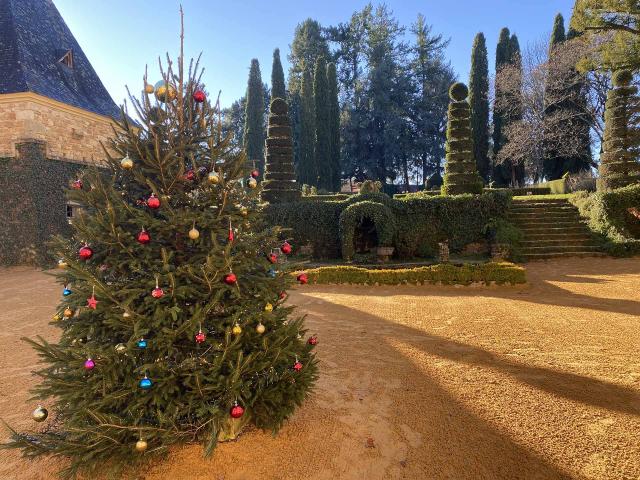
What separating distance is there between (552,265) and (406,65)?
2949cm

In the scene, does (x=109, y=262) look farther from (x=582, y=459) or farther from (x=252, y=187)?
(x=582, y=459)

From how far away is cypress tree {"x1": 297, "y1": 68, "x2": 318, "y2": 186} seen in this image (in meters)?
30.4

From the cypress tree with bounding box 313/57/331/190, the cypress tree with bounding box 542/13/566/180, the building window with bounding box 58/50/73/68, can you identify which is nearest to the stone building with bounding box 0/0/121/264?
the building window with bounding box 58/50/73/68

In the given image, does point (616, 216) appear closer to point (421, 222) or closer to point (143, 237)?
point (421, 222)

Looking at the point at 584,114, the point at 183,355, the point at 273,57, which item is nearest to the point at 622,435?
the point at 183,355

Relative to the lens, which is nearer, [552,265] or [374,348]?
[374,348]

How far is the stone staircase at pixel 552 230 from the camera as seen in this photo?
42.3 ft

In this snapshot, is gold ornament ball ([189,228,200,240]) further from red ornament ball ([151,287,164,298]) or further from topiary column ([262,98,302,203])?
topiary column ([262,98,302,203])

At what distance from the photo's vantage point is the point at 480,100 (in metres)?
28.4

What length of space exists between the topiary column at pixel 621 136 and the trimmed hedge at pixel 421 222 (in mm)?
4768

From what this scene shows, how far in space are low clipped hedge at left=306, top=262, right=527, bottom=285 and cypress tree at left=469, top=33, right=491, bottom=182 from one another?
848 inches

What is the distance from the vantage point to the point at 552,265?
11.8m

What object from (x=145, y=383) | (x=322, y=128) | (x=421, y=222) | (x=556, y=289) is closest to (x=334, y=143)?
(x=322, y=128)

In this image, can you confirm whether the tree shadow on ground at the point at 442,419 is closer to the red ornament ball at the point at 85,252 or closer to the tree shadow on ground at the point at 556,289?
the red ornament ball at the point at 85,252
